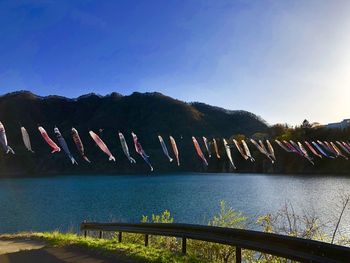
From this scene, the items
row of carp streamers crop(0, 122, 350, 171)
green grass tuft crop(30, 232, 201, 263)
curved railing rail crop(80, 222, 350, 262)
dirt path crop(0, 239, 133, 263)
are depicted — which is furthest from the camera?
row of carp streamers crop(0, 122, 350, 171)

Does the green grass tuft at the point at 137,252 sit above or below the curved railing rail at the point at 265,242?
below

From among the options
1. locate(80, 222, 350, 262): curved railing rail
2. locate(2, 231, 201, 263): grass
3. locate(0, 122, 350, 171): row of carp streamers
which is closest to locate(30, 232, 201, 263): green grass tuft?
locate(2, 231, 201, 263): grass

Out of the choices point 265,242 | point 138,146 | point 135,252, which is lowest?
point 135,252

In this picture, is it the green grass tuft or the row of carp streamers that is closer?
the green grass tuft

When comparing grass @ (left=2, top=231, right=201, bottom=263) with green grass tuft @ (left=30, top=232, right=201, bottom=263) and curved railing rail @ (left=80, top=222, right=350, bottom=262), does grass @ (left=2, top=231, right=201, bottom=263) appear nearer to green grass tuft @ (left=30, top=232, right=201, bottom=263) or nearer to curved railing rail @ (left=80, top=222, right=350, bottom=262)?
green grass tuft @ (left=30, top=232, right=201, bottom=263)

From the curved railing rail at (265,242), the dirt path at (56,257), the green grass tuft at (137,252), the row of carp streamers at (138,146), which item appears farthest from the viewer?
the row of carp streamers at (138,146)

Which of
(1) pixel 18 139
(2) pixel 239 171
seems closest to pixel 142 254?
(2) pixel 239 171

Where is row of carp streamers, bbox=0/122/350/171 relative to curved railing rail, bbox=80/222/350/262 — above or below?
above

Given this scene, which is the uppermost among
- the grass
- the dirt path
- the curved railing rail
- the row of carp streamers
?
the row of carp streamers

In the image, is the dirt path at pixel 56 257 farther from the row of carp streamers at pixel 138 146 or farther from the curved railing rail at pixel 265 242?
the row of carp streamers at pixel 138 146

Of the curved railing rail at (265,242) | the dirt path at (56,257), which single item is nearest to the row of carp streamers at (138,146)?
the dirt path at (56,257)

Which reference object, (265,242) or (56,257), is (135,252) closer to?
(56,257)

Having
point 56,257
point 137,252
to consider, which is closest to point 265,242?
point 137,252

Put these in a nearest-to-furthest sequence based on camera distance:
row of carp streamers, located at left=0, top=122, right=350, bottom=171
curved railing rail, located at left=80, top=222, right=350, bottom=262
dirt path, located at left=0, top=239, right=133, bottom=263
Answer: curved railing rail, located at left=80, top=222, right=350, bottom=262 < dirt path, located at left=0, top=239, right=133, bottom=263 < row of carp streamers, located at left=0, top=122, right=350, bottom=171
